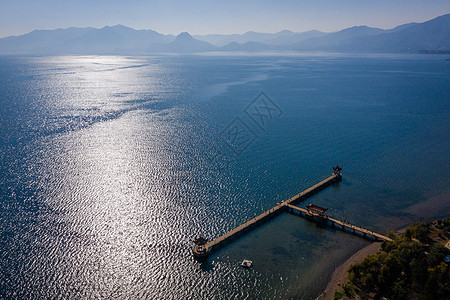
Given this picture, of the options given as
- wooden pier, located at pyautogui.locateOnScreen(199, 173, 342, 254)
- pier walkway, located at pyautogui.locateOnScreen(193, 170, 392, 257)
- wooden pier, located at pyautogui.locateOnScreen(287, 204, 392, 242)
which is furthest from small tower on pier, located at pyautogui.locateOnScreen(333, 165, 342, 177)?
wooden pier, located at pyautogui.locateOnScreen(287, 204, 392, 242)

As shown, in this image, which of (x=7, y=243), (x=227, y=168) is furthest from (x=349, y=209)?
(x=7, y=243)

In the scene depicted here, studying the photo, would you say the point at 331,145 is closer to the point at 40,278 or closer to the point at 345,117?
the point at 345,117

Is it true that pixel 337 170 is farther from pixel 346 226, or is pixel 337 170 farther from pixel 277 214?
pixel 277 214

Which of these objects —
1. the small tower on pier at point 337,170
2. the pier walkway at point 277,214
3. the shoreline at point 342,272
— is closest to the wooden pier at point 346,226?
the pier walkway at point 277,214

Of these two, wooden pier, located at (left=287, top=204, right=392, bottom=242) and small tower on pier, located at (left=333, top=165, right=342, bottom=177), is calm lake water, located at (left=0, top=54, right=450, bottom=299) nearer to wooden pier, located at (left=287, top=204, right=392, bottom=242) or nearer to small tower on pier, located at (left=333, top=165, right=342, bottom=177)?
wooden pier, located at (left=287, top=204, right=392, bottom=242)

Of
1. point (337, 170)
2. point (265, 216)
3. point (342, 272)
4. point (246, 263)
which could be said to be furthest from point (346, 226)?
point (246, 263)

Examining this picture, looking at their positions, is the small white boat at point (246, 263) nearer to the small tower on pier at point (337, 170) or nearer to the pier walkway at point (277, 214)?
the pier walkway at point (277, 214)
